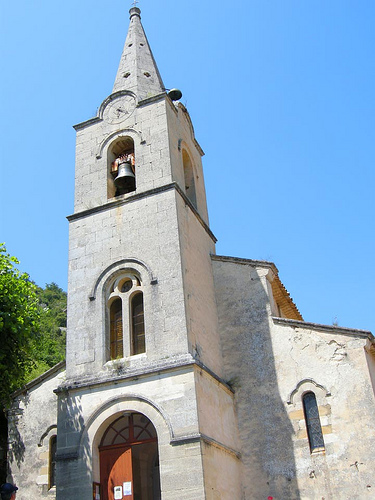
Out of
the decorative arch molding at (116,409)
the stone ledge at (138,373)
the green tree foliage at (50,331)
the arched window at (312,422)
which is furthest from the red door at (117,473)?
the green tree foliage at (50,331)

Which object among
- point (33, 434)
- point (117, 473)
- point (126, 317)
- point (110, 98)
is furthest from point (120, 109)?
point (117, 473)

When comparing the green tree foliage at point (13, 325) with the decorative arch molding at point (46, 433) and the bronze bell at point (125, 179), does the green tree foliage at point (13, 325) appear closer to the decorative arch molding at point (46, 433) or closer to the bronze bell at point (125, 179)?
the decorative arch molding at point (46, 433)

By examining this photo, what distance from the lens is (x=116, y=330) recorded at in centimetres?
1512

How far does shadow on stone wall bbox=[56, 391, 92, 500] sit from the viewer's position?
12914 mm

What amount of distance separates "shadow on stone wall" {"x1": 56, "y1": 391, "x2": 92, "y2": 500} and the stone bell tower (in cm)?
3

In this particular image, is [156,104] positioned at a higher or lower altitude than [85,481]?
higher

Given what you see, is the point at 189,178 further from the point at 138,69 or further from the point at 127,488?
the point at 127,488

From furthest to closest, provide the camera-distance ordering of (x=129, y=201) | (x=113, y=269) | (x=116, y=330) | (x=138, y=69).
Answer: (x=138, y=69), (x=129, y=201), (x=113, y=269), (x=116, y=330)

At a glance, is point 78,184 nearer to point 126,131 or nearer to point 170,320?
point 126,131

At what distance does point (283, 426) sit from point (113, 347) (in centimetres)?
507

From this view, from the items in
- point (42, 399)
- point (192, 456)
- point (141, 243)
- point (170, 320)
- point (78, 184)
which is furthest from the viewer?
point (78, 184)

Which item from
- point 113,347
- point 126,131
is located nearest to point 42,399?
point 113,347

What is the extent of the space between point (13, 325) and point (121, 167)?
237 inches

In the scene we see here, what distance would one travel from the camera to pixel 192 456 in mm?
12148
